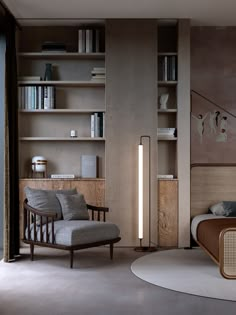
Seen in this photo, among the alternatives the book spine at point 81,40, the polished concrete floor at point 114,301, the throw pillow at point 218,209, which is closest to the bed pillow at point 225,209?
the throw pillow at point 218,209

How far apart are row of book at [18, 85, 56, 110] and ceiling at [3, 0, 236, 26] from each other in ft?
2.88

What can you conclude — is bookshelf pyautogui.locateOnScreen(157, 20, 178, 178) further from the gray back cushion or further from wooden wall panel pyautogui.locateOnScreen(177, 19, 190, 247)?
the gray back cushion

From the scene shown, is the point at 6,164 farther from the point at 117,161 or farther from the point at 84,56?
the point at 84,56

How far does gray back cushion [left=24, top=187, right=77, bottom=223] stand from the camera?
5.77 m

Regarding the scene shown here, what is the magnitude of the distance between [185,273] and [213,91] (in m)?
2.85

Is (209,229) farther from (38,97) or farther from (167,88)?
(38,97)

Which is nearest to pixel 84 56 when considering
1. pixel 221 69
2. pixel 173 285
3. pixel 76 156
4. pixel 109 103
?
pixel 109 103

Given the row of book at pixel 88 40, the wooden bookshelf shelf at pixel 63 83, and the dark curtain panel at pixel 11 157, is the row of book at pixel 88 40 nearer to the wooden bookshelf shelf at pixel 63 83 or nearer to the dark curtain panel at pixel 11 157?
the wooden bookshelf shelf at pixel 63 83

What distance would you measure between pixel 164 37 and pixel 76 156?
2.05 metres

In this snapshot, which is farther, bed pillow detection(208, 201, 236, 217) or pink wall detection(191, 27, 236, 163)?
pink wall detection(191, 27, 236, 163)

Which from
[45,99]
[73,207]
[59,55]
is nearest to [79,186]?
[73,207]

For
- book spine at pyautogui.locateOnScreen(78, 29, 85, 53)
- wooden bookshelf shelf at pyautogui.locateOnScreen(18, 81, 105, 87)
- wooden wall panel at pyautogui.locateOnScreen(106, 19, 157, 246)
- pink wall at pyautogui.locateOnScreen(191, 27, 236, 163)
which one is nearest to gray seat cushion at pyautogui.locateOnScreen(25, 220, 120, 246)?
wooden wall panel at pyautogui.locateOnScreen(106, 19, 157, 246)

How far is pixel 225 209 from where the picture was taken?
6.38 metres

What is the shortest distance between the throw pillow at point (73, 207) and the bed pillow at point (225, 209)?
1.74 meters
